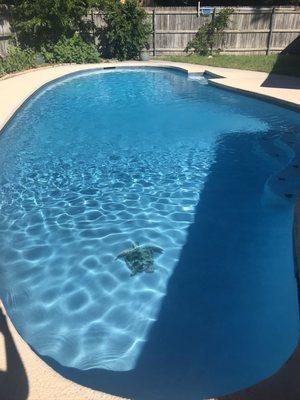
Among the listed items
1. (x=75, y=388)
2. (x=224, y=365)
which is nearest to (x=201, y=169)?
(x=224, y=365)

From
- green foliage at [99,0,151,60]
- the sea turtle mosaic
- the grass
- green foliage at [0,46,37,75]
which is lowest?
the sea turtle mosaic

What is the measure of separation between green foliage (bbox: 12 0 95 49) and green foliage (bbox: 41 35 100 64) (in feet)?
1.72

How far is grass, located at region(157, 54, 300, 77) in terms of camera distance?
15416 millimetres

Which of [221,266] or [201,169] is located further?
[201,169]

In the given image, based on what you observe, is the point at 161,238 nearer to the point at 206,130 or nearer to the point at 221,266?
the point at 221,266

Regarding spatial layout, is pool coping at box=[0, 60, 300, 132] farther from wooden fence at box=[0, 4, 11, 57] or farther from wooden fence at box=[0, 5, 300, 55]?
wooden fence at box=[0, 5, 300, 55]

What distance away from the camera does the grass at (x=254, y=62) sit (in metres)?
15.4

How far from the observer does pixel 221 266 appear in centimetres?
481

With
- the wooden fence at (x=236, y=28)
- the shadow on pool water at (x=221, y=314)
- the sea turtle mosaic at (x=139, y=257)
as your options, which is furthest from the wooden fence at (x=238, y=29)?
the sea turtle mosaic at (x=139, y=257)

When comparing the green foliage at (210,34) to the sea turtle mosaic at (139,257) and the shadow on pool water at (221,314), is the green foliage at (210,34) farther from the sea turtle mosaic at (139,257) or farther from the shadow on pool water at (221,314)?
the sea turtle mosaic at (139,257)

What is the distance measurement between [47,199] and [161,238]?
2.26 metres

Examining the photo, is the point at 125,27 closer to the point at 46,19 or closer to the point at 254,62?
the point at 46,19

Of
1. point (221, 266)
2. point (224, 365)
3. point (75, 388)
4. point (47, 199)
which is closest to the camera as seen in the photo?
point (75, 388)

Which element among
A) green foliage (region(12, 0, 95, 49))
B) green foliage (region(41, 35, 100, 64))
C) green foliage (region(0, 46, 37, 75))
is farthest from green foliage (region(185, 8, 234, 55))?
green foliage (region(0, 46, 37, 75))
